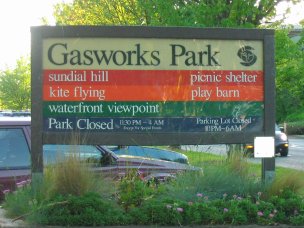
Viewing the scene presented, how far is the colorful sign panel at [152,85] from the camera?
7016mm

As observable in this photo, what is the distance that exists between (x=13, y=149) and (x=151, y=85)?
2.24m

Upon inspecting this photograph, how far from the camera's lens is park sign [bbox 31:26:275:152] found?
700cm

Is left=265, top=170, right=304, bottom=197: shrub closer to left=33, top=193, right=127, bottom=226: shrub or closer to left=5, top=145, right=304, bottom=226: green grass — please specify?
left=5, top=145, right=304, bottom=226: green grass

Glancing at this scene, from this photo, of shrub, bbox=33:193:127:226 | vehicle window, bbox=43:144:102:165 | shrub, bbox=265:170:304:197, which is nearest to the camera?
shrub, bbox=33:193:127:226

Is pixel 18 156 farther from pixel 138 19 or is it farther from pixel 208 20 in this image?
pixel 138 19

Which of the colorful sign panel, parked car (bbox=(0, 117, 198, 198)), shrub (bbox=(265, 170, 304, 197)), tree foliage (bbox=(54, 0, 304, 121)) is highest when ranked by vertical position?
tree foliage (bbox=(54, 0, 304, 121))

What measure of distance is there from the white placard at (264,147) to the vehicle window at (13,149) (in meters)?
3.09

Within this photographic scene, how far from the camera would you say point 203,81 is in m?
7.22

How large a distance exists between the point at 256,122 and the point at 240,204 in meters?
1.34

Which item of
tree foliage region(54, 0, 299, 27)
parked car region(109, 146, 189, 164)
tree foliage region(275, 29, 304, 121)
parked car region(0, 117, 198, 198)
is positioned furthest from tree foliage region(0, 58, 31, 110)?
parked car region(0, 117, 198, 198)

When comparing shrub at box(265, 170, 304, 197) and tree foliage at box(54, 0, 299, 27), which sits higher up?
tree foliage at box(54, 0, 299, 27)

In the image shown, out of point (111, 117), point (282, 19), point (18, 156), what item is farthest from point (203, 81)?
point (282, 19)

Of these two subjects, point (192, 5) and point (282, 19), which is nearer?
point (192, 5)

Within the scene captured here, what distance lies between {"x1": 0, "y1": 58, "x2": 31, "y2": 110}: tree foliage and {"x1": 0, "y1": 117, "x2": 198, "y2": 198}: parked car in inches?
2118
